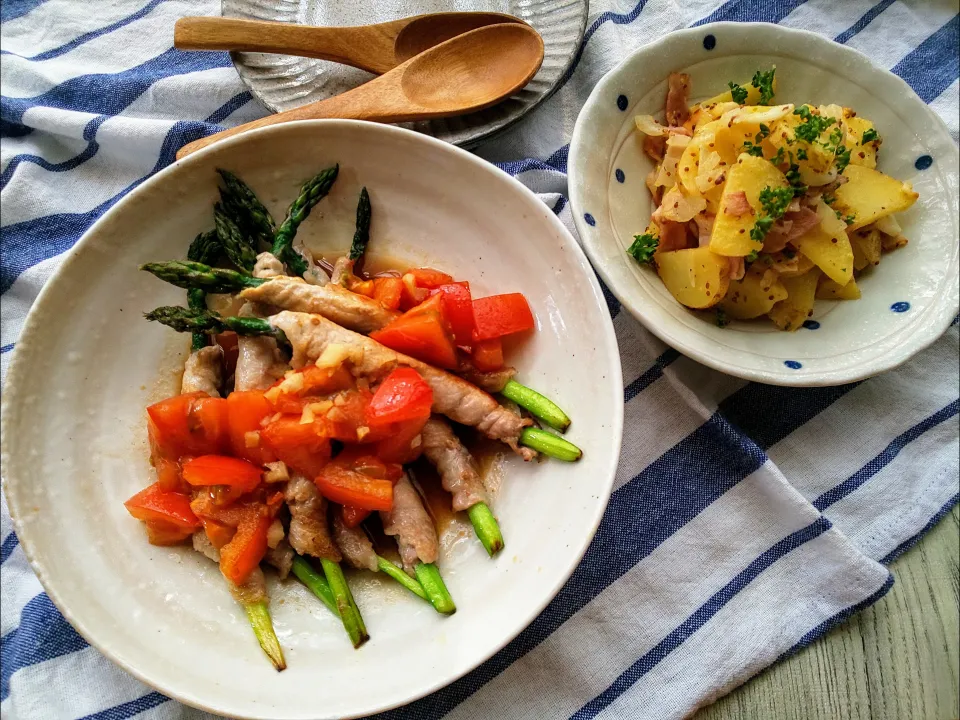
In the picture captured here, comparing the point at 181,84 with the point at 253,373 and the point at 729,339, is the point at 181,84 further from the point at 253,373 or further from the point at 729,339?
the point at 729,339

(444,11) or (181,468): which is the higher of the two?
(444,11)

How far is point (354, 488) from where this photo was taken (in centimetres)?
226

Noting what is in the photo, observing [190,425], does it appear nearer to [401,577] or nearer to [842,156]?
[401,577]

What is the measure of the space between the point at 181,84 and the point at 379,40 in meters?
0.96

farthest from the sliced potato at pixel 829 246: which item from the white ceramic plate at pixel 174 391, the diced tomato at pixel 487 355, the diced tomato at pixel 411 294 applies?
the diced tomato at pixel 411 294

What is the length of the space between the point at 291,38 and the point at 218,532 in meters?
2.02

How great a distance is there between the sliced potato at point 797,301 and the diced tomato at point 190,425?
2.11 meters

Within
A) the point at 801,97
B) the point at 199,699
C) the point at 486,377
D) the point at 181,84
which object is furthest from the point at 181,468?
the point at 801,97

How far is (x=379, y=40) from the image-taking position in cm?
283

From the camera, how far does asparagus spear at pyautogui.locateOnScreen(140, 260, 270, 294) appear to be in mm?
2348

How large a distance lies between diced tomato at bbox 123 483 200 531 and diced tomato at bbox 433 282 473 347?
44.2 inches

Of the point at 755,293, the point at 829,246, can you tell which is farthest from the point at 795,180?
the point at 755,293

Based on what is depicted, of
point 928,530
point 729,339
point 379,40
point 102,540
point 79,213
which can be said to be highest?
point 379,40

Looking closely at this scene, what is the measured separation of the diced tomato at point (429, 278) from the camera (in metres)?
2.51
